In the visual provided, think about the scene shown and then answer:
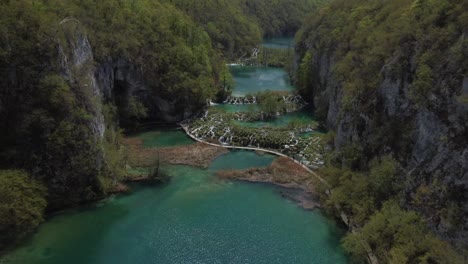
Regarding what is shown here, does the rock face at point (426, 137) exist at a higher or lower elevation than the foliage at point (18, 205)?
higher

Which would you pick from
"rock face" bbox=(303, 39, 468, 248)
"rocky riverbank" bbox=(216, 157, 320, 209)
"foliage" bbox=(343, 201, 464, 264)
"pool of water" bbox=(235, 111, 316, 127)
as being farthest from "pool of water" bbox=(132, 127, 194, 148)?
"foliage" bbox=(343, 201, 464, 264)

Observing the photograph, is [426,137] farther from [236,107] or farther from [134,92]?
[236,107]

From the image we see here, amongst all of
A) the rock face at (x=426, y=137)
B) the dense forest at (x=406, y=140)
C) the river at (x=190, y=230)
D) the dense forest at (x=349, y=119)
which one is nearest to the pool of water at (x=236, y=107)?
the dense forest at (x=349, y=119)

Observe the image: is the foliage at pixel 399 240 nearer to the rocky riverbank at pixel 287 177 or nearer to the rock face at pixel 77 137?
the rocky riverbank at pixel 287 177

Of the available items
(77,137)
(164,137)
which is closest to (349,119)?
(164,137)

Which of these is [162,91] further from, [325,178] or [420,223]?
[420,223]

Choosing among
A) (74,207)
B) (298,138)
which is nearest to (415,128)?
(298,138)
